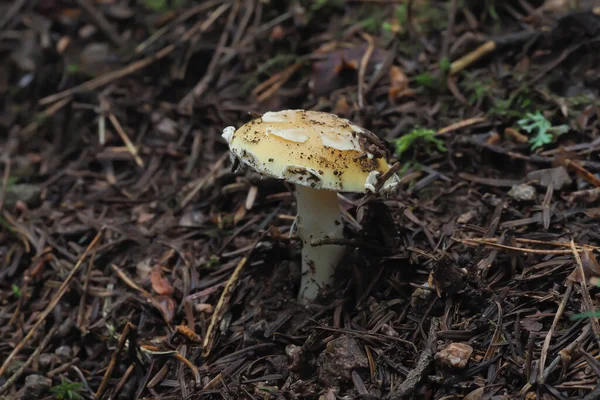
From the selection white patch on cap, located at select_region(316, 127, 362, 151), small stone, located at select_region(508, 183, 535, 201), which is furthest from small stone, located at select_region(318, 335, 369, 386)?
small stone, located at select_region(508, 183, 535, 201)

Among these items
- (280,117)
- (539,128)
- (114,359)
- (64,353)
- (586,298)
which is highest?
(280,117)

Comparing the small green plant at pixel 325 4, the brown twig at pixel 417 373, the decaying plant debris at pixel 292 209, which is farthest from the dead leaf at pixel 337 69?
the brown twig at pixel 417 373

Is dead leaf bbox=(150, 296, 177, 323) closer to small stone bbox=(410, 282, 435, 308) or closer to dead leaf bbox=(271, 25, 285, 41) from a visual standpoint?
small stone bbox=(410, 282, 435, 308)

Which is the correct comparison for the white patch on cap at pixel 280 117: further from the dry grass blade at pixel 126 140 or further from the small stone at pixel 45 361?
the dry grass blade at pixel 126 140

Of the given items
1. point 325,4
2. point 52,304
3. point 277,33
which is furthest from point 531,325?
point 325,4

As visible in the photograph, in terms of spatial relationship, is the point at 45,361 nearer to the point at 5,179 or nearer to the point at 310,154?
the point at 310,154

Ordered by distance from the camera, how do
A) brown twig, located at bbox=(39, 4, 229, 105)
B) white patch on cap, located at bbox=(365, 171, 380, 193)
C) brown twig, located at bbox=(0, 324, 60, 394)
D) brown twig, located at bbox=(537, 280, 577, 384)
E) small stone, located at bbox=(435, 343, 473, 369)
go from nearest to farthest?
brown twig, located at bbox=(537, 280, 577, 384)
small stone, located at bbox=(435, 343, 473, 369)
white patch on cap, located at bbox=(365, 171, 380, 193)
brown twig, located at bbox=(0, 324, 60, 394)
brown twig, located at bbox=(39, 4, 229, 105)
